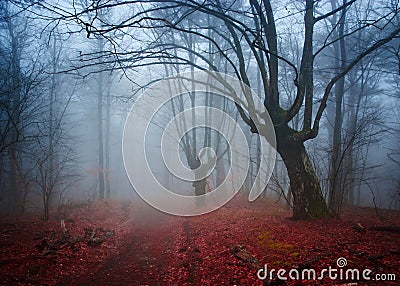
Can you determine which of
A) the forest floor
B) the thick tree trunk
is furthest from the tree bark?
the forest floor

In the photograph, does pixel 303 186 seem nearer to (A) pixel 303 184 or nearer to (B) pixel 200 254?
(A) pixel 303 184

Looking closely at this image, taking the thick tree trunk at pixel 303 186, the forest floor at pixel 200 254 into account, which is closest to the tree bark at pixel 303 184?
the thick tree trunk at pixel 303 186

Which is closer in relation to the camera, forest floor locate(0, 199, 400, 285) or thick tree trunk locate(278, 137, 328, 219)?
forest floor locate(0, 199, 400, 285)

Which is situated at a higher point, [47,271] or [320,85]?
[320,85]

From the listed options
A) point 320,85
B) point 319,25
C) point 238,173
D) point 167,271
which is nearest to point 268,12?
point 167,271

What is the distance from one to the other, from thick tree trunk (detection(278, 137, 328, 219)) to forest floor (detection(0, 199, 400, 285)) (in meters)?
0.40

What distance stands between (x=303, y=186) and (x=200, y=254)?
3.70 meters

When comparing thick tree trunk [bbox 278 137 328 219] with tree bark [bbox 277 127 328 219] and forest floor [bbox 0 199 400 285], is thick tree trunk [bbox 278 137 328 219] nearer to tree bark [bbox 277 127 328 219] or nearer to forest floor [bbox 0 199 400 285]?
tree bark [bbox 277 127 328 219]


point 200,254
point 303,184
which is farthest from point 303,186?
point 200,254

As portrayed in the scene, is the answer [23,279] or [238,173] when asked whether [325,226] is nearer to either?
[23,279]

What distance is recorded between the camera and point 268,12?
7.06 meters

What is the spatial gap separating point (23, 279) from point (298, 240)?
6.25 m

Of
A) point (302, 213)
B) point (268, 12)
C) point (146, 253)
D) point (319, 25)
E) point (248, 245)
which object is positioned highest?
point (319, 25)

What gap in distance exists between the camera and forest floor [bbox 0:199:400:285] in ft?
15.0
